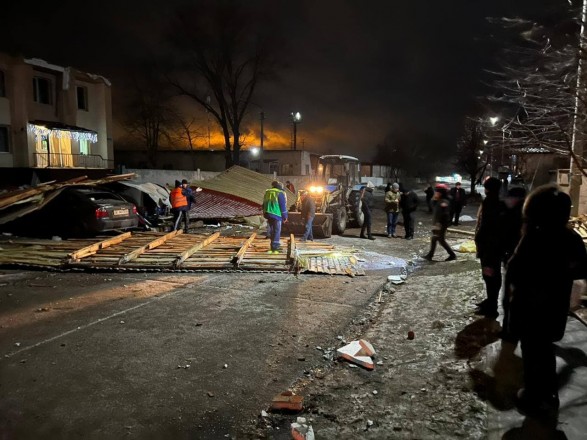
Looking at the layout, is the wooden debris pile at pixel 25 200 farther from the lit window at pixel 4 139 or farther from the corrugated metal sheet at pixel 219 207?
the lit window at pixel 4 139

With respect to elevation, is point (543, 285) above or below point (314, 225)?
above

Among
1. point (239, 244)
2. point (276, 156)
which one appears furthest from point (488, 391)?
point (276, 156)

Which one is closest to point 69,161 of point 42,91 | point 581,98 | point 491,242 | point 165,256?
point 42,91

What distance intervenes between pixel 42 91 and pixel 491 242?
2825cm

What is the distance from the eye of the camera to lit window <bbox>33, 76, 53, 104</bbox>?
81.3 ft

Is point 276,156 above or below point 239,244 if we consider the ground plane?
above

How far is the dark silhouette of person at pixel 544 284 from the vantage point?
2.98 m

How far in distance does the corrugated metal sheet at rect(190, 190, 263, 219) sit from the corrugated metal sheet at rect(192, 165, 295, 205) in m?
0.20

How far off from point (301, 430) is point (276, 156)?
41084 mm

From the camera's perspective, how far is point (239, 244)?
10.1 meters

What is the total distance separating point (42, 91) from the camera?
25391 millimetres

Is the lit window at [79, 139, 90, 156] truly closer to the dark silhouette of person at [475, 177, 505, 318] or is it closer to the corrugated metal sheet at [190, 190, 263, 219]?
the corrugated metal sheet at [190, 190, 263, 219]

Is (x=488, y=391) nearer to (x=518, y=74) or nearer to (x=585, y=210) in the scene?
(x=518, y=74)

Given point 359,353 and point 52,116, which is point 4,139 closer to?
point 52,116
